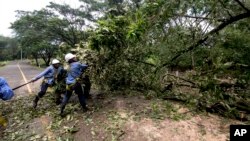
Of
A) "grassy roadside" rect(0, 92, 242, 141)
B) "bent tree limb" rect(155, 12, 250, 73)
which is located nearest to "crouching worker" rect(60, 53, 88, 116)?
"grassy roadside" rect(0, 92, 242, 141)

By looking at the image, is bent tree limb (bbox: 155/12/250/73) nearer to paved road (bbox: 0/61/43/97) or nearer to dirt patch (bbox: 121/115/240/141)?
dirt patch (bbox: 121/115/240/141)

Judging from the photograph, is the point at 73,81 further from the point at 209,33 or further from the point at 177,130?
the point at 209,33

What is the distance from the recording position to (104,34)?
27.6 feet

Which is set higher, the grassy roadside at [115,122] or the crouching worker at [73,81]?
the crouching worker at [73,81]

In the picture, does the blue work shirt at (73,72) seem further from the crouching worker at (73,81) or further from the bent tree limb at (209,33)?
the bent tree limb at (209,33)

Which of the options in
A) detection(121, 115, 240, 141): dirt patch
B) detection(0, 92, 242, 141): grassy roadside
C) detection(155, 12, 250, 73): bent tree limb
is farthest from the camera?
detection(155, 12, 250, 73): bent tree limb

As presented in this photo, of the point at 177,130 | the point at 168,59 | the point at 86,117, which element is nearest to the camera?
the point at 177,130

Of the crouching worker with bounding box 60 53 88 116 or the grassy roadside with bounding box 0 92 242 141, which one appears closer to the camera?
the grassy roadside with bounding box 0 92 242 141

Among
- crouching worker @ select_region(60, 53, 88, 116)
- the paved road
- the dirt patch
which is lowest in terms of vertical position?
the dirt patch

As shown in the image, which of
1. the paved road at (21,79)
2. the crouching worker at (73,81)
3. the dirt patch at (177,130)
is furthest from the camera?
the paved road at (21,79)

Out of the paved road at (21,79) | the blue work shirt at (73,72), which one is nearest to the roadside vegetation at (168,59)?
the blue work shirt at (73,72)

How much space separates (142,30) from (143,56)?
1.90 meters

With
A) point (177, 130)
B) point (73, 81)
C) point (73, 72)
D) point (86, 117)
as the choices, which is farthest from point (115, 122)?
point (73, 72)

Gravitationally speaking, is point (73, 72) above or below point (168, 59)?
below
